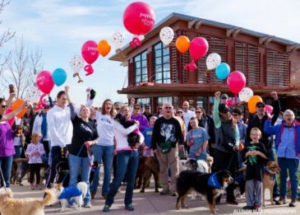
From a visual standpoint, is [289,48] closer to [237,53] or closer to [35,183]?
[237,53]

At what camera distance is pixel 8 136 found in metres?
6.84

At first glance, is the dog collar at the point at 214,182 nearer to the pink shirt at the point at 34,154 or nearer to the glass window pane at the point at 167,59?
the pink shirt at the point at 34,154

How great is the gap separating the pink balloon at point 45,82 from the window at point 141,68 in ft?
53.8

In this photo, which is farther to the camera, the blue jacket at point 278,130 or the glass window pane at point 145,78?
the glass window pane at point 145,78

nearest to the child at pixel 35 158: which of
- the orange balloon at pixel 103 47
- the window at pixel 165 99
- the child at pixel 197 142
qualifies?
the orange balloon at pixel 103 47

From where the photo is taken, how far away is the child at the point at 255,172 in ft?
23.4

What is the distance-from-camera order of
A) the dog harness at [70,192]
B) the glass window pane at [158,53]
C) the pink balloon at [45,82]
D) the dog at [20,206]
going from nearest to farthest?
the dog at [20,206] < the dog harness at [70,192] < the pink balloon at [45,82] < the glass window pane at [158,53]

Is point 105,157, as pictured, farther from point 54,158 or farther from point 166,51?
point 166,51

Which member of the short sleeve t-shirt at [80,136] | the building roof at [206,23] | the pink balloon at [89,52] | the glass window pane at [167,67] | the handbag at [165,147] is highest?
the building roof at [206,23]

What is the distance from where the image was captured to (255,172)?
7184mm

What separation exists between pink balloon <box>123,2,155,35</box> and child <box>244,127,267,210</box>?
3948 millimetres

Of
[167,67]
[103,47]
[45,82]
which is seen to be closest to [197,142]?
[45,82]

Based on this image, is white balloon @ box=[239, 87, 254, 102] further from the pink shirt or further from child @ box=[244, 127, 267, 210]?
the pink shirt

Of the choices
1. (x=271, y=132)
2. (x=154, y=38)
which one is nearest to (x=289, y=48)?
(x=154, y=38)
